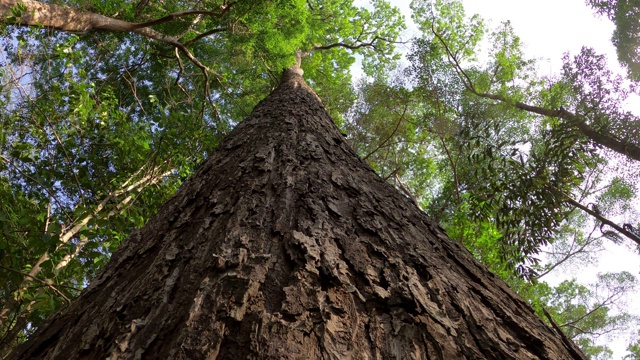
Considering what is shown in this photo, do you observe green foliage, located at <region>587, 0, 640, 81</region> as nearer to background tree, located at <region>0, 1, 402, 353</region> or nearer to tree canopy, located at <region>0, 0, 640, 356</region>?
tree canopy, located at <region>0, 0, 640, 356</region>

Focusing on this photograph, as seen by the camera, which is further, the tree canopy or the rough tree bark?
the tree canopy

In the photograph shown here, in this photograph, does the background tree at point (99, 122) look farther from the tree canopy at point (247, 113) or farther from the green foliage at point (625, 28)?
the green foliage at point (625, 28)

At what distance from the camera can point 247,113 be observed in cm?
1131

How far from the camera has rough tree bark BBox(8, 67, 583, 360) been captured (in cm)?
81

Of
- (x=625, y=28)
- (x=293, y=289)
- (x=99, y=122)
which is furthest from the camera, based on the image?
(x=625, y=28)

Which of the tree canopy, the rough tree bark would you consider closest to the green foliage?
the tree canopy

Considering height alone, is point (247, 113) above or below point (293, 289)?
above

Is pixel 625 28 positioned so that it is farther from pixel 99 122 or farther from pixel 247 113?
pixel 99 122

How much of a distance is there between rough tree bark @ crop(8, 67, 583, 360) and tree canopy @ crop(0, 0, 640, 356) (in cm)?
61

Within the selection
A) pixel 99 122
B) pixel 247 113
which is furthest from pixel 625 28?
pixel 99 122

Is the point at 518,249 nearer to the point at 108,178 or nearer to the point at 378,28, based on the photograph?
the point at 108,178

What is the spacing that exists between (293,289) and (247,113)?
1083 centimetres

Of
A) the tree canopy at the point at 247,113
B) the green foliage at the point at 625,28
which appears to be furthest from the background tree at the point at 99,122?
the green foliage at the point at 625,28

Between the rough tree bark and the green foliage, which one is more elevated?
the green foliage
